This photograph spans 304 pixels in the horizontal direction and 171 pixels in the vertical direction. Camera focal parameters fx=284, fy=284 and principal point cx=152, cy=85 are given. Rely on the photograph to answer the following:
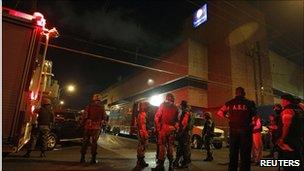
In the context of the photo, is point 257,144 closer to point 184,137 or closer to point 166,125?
point 184,137

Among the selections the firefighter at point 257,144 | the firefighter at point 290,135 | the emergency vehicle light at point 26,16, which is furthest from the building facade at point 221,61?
the firefighter at point 290,135

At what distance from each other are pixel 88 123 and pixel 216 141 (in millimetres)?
10397

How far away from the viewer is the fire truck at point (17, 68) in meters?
6.34

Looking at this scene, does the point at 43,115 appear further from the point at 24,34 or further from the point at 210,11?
the point at 210,11

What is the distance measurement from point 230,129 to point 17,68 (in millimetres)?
4977

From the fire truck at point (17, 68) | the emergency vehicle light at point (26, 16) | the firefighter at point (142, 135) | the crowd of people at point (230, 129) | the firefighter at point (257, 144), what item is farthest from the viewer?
the firefighter at point (257, 144)

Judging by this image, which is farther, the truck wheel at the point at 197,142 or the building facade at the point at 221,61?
the building facade at the point at 221,61

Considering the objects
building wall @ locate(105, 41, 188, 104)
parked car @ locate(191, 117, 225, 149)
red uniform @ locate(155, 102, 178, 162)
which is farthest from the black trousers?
building wall @ locate(105, 41, 188, 104)

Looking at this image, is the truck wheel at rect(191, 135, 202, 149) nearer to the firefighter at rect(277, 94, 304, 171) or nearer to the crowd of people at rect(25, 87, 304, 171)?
the crowd of people at rect(25, 87, 304, 171)

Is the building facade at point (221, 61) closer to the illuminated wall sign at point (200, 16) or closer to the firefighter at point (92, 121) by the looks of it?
the illuminated wall sign at point (200, 16)

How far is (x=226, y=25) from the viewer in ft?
109

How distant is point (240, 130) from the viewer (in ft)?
18.9

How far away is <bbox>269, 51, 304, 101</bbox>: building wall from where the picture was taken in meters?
40.5

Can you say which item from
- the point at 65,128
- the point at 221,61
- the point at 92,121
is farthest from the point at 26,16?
the point at 221,61
